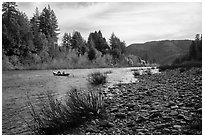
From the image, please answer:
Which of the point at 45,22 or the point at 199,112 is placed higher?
the point at 45,22

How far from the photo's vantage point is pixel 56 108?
5715 millimetres

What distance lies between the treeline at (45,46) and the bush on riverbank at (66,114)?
140 feet

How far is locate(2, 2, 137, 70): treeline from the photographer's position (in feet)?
172

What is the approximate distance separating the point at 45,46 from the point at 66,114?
6424cm

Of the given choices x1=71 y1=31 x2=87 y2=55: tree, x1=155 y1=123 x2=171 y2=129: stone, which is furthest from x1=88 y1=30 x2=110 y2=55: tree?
x1=155 y1=123 x2=171 y2=129: stone

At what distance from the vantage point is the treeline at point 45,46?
172 ft

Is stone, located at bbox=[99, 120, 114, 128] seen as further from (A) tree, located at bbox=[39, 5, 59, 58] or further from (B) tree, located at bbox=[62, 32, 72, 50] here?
(B) tree, located at bbox=[62, 32, 72, 50]

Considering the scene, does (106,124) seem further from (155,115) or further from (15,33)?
(15,33)

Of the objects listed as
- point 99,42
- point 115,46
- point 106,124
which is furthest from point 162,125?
point 115,46

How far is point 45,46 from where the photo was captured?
66750mm

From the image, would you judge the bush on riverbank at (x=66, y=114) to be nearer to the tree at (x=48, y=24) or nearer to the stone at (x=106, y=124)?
the stone at (x=106, y=124)

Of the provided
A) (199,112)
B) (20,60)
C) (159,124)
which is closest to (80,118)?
(159,124)

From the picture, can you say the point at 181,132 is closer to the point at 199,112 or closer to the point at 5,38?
the point at 199,112

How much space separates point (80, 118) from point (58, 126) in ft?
2.54
